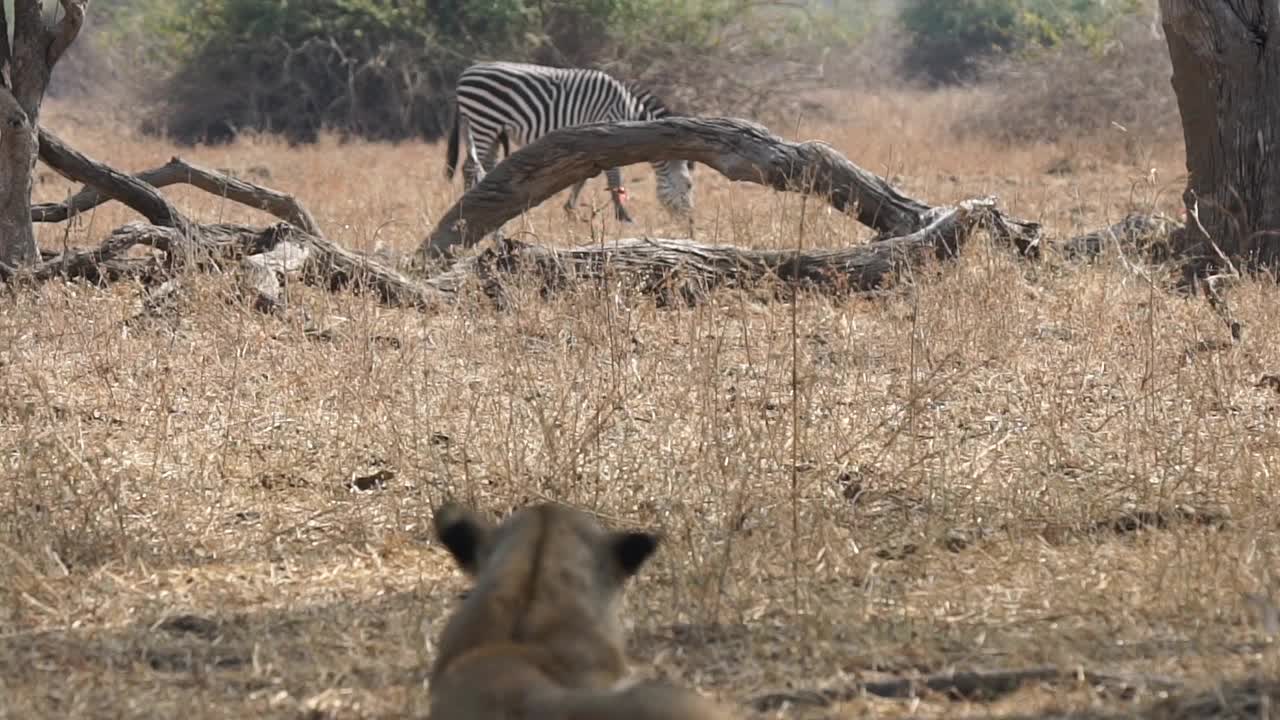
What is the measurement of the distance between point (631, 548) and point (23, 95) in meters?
6.14

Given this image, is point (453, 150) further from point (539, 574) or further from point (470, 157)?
point (539, 574)

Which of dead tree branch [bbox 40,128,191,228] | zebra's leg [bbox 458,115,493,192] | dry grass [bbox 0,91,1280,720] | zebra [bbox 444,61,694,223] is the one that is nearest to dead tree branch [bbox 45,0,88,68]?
dead tree branch [bbox 40,128,191,228]

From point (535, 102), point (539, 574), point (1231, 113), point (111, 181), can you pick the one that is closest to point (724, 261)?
point (1231, 113)

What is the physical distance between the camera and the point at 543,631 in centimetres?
284

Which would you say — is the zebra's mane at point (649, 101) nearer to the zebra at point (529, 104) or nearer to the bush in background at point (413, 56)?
the zebra at point (529, 104)

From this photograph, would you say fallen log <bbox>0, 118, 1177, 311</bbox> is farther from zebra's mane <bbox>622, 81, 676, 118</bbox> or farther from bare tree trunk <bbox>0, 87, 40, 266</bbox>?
zebra's mane <bbox>622, 81, 676, 118</bbox>

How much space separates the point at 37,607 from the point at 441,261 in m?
4.89

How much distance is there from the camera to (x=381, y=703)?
3.52 meters

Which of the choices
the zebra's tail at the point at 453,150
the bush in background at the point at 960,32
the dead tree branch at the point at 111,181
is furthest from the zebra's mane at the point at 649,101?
the bush in background at the point at 960,32

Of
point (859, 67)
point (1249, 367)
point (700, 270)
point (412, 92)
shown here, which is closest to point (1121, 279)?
point (1249, 367)

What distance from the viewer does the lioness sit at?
2574 mm

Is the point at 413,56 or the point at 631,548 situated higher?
the point at 413,56

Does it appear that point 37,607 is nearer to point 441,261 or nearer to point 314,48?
point 441,261

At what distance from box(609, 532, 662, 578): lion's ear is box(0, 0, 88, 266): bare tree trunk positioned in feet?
19.2
